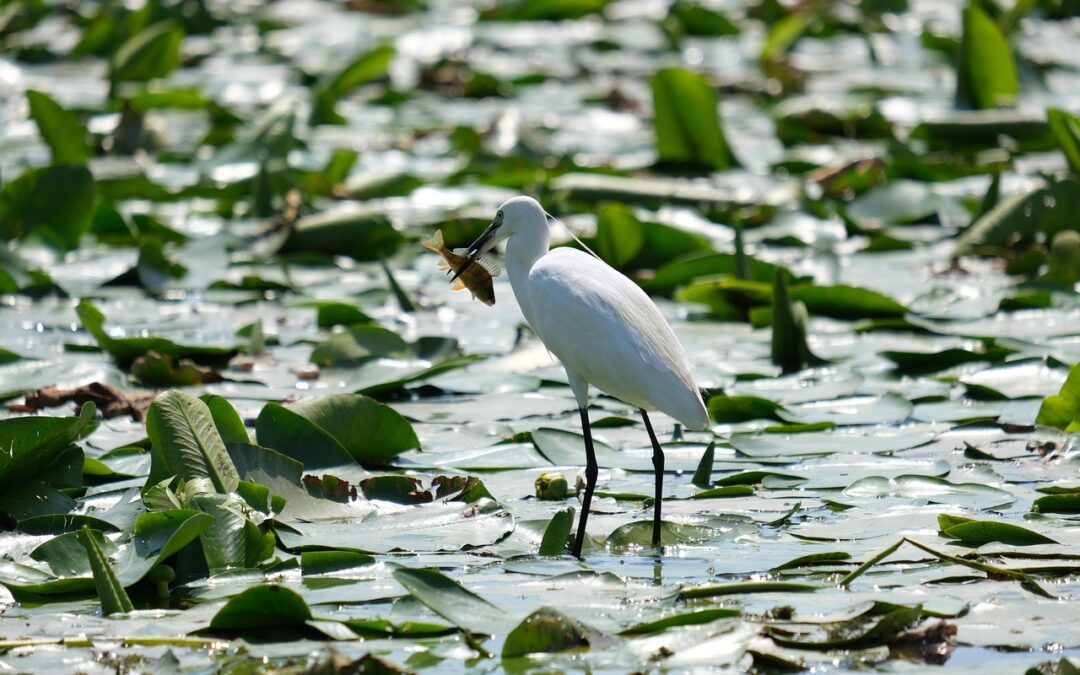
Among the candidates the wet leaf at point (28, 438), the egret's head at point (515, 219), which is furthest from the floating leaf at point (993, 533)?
the wet leaf at point (28, 438)

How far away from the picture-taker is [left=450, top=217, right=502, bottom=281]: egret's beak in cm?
371

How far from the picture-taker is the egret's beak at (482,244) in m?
3.71

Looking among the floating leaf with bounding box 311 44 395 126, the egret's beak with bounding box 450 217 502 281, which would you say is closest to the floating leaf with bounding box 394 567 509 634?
the egret's beak with bounding box 450 217 502 281

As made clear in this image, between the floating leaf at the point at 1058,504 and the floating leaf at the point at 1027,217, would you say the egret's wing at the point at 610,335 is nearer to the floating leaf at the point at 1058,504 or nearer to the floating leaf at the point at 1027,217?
the floating leaf at the point at 1058,504

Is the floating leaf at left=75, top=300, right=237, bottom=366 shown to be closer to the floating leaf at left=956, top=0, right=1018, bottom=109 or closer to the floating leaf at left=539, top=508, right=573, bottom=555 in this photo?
the floating leaf at left=539, top=508, right=573, bottom=555

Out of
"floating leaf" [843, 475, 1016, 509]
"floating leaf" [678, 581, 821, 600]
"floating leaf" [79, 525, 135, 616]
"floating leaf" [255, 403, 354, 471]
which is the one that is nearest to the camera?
"floating leaf" [79, 525, 135, 616]

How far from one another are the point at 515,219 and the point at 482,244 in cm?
13

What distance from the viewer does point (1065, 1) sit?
11219 millimetres

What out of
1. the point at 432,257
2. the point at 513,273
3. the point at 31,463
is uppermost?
the point at 513,273

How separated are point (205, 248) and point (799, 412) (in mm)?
2715

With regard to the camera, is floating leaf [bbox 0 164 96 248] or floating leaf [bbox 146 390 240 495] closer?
floating leaf [bbox 146 390 240 495]

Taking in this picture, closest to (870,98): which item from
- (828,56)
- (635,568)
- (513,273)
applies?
(828,56)

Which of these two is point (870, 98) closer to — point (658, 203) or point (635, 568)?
point (658, 203)

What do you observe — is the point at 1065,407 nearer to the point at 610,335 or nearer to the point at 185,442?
the point at 610,335
